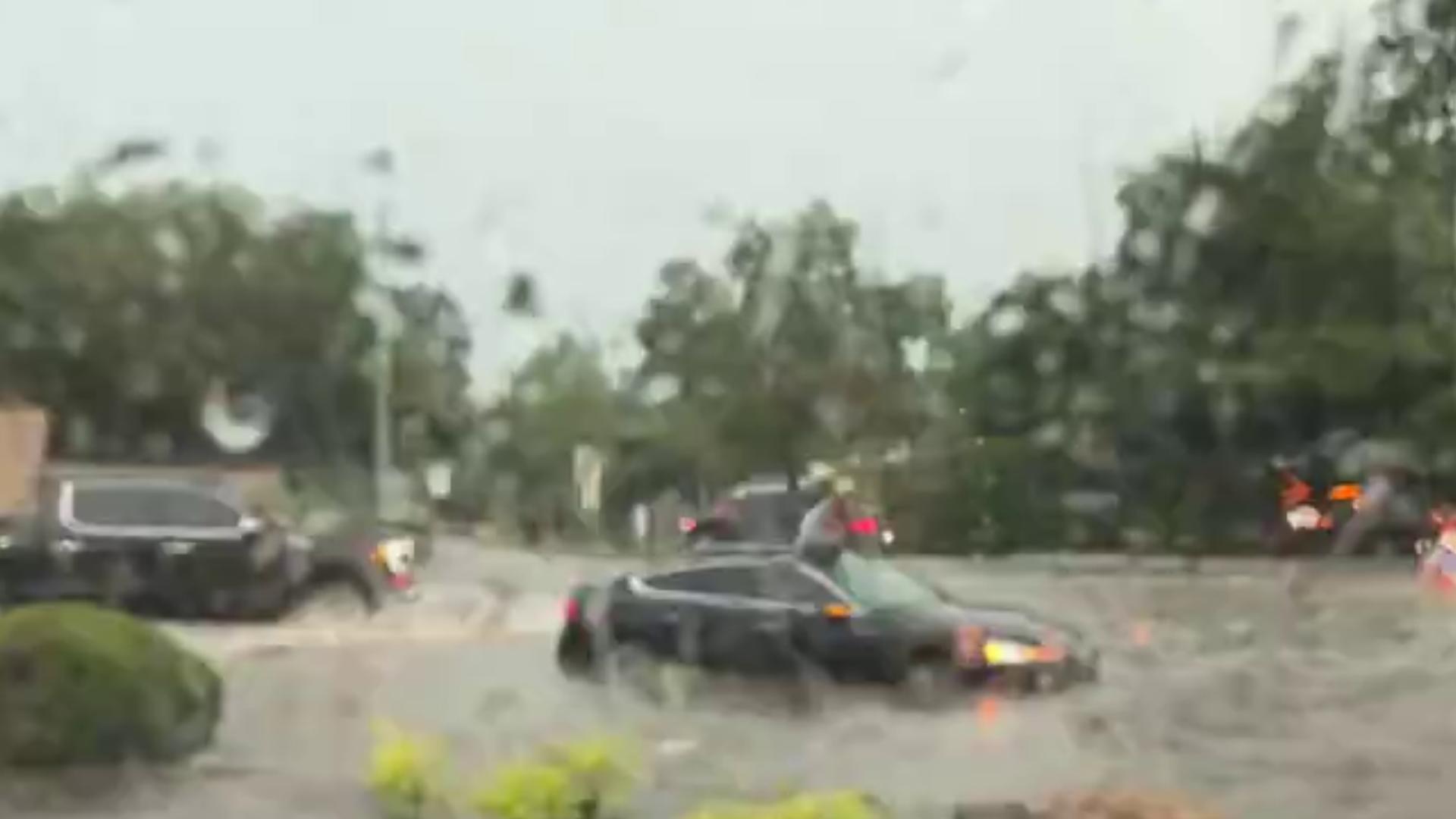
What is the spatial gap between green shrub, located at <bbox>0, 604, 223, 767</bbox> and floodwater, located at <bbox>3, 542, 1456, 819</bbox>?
0.17 m

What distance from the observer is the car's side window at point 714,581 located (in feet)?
36.7

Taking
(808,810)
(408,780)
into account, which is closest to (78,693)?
(408,780)

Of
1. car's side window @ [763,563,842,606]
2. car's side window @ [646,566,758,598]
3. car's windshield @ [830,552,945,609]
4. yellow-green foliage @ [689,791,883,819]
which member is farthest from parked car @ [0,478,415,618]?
yellow-green foliage @ [689,791,883,819]

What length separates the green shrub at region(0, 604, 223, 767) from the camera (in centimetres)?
893

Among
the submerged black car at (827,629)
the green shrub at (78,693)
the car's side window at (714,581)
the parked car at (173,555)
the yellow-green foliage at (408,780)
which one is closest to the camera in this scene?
the yellow-green foliage at (408,780)

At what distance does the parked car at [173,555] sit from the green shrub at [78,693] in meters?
4.37

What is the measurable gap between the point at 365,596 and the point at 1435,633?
6.69 meters

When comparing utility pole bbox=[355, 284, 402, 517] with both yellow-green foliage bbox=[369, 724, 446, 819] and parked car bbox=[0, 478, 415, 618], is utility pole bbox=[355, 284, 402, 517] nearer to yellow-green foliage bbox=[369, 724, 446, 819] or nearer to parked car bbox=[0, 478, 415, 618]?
parked car bbox=[0, 478, 415, 618]

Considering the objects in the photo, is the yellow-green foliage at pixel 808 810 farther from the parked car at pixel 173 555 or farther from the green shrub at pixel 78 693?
the parked car at pixel 173 555

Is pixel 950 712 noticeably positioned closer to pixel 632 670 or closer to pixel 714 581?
pixel 714 581

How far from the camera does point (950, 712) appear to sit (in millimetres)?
10617

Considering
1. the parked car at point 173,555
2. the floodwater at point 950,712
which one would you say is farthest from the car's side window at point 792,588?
the parked car at point 173,555

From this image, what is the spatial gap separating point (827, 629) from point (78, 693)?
3.75 metres

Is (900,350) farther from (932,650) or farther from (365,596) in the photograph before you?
(365,596)
